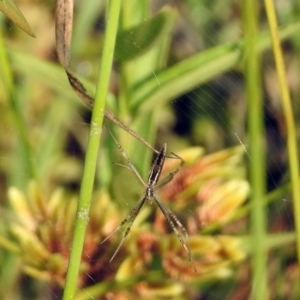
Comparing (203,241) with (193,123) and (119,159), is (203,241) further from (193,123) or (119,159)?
(193,123)

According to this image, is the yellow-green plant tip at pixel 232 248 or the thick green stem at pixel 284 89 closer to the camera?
the thick green stem at pixel 284 89

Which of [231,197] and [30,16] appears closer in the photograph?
[231,197]

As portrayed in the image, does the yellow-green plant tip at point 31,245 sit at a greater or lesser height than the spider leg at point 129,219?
lesser

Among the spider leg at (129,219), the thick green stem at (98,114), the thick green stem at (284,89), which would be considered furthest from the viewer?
the spider leg at (129,219)

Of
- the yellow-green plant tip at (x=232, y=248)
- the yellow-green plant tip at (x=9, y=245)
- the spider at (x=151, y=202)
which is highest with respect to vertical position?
the spider at (x=151, y=202)

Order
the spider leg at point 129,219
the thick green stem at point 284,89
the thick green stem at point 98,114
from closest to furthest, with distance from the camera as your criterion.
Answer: the thick green stem at point 98,114, the thick green stem at point 284,89, the spider leg at point 129,219

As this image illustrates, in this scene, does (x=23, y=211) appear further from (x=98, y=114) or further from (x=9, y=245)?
(x=98, y=114)

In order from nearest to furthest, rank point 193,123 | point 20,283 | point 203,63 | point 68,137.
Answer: point 203,63 → point 20,283 → point 193,123 → point 68,137

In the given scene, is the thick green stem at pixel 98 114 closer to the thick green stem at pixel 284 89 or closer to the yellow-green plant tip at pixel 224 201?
the thick green stem at pixel 284 89

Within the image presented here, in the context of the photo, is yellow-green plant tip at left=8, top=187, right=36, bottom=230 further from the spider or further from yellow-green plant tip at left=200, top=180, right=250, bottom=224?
yellow-green plant tip at left=200, top=180, right=250, bottom=224

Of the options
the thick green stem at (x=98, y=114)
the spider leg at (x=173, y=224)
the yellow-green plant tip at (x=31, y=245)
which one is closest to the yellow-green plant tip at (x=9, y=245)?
the yellow-green plant tip at (x=31, y=245)

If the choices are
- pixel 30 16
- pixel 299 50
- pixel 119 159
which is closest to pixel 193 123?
pixel 299 50
